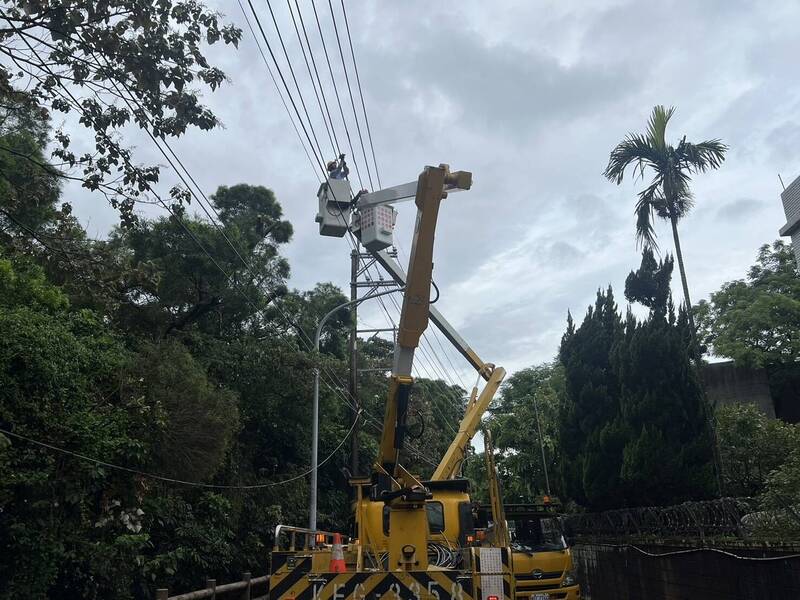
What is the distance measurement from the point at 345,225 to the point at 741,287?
2753cm

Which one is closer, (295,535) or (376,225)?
(295,535)

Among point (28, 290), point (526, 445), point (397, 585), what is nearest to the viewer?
point (397, 585)

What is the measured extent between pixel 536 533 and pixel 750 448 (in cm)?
824

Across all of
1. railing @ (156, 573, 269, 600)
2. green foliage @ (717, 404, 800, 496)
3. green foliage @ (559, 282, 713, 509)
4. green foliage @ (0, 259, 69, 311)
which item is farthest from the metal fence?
green foliage @ (0, 259, 69, 311)

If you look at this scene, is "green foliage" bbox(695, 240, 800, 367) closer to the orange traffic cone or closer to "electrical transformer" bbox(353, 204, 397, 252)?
"electrical transformer" bbox(353, 204, 397, 252)

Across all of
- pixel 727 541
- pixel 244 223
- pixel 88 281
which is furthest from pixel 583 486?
pixel 244 223

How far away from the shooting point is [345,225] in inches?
494

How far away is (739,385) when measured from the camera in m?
28.0

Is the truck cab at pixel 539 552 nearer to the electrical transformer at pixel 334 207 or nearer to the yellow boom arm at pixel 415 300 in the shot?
the yellow boom arm at pixel 415 300

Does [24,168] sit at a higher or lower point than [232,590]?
higher

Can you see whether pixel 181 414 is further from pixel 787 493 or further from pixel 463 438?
pixel 787 493

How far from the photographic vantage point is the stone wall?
7398 mm

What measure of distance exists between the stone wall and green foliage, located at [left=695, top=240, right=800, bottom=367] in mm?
16517

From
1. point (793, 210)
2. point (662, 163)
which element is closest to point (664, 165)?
point (662, 163)
